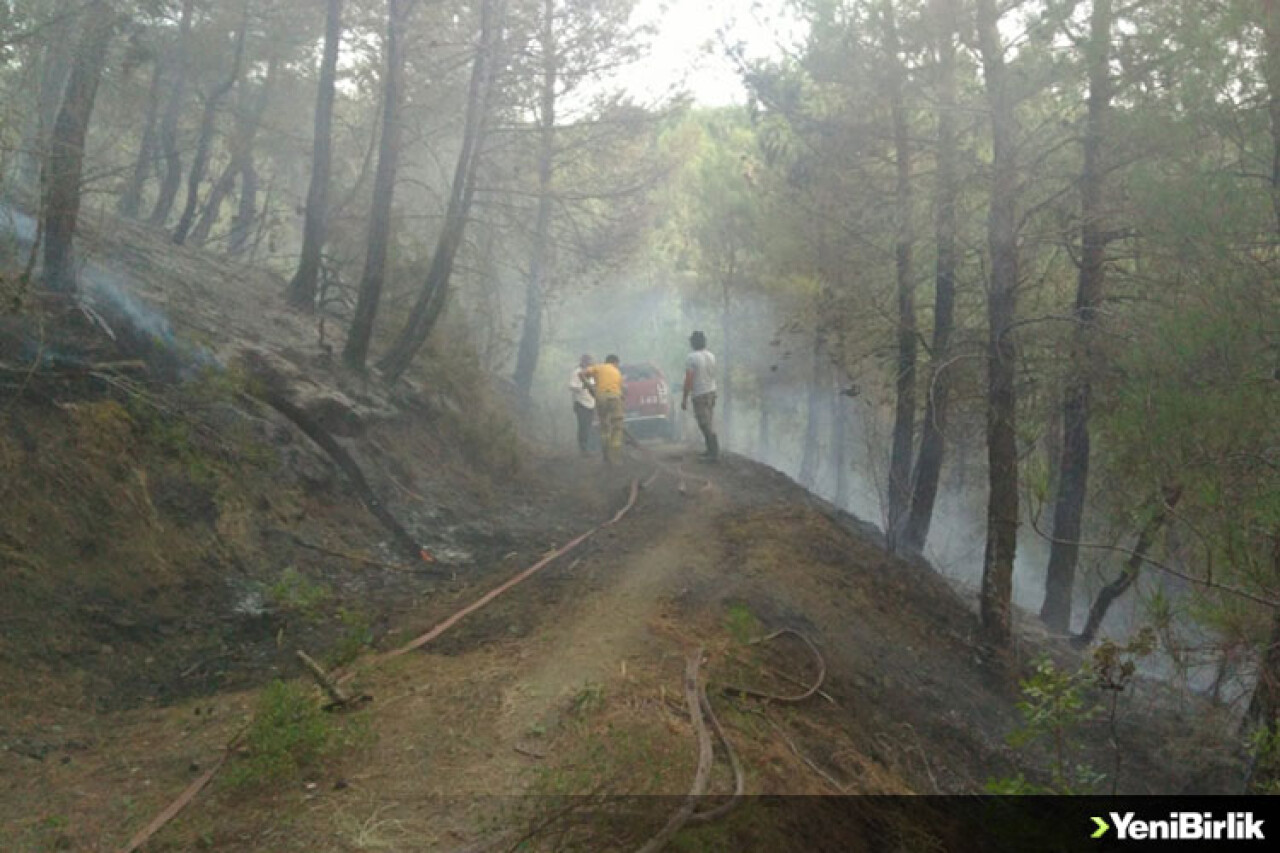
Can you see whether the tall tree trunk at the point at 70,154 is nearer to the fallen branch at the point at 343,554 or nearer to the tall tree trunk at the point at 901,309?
the fallen branch at the point at 343,554

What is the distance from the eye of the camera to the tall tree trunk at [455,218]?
13.2 metres

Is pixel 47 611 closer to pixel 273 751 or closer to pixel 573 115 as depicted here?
pixel 273 751

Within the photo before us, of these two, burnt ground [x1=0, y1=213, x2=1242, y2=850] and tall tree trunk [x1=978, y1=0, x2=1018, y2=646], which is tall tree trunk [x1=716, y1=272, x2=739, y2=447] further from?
tall tree trunk [x1=978, y1=0, x2=1018, y2=646]

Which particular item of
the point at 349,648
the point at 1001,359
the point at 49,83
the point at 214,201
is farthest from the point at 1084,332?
the point at 49,83

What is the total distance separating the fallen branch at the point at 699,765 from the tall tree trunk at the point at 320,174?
31.6ft

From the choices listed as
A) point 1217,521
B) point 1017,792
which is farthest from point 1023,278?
point 1017,792

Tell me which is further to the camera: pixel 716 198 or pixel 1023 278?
pixel 716 198

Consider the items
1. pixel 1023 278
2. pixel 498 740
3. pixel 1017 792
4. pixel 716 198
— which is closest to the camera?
pixel 498 740

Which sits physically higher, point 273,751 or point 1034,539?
point 273,751

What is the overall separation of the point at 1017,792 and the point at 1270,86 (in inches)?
236

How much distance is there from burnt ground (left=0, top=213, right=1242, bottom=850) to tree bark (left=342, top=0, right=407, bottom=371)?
2.41 ft

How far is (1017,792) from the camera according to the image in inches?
222

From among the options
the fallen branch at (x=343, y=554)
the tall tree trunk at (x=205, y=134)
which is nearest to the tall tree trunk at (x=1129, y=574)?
the fallen branch at (x=343, y=554)

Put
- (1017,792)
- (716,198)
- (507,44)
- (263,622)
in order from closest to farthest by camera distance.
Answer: (1017,792)
(263,622)
(507,44)
(716,198)
